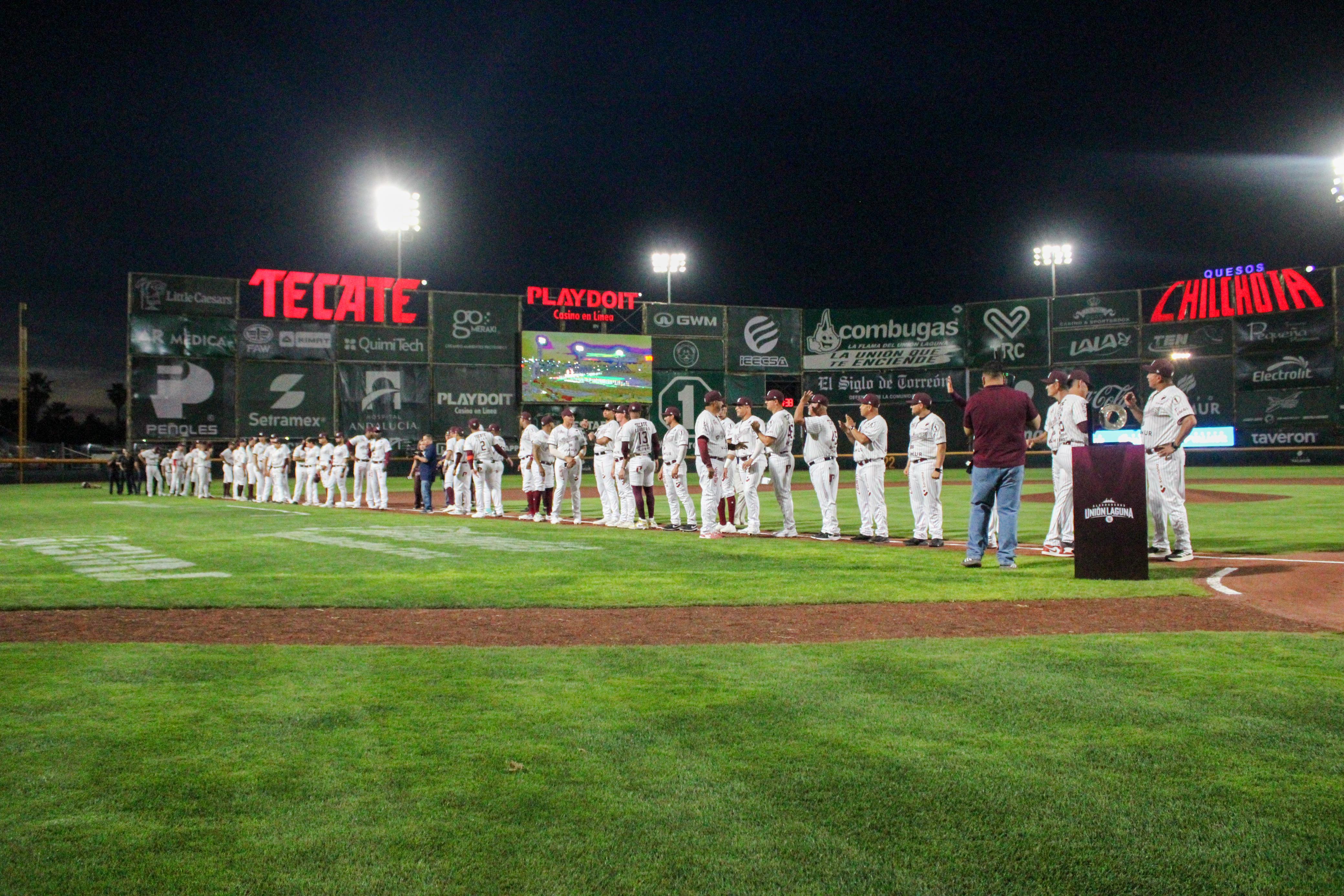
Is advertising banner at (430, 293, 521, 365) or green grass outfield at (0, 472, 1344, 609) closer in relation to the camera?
green grass outfield at (0, 472, 1344, 609)

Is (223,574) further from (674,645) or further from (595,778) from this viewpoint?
(595,778)

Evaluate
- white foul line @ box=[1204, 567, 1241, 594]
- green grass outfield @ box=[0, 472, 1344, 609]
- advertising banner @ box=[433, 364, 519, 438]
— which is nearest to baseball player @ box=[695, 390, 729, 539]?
green grass outfield @ box=[0, 472, 1344, 609]

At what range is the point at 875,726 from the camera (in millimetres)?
4117

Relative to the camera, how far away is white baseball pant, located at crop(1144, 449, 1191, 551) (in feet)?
33.8

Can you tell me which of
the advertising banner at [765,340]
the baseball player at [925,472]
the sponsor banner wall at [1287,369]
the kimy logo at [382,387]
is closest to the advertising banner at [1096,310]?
the sponsor banner wall at [1287,369]

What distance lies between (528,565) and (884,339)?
1333 inches

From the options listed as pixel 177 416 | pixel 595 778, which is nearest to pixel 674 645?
pixel 595 778

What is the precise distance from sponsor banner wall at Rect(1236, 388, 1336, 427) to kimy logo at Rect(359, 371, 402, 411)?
31.6 m

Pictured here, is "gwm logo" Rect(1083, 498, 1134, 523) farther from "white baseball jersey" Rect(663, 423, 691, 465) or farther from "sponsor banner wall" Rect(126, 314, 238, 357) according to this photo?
"sponsor banner wall" Rect(126, 314, 238, 357)

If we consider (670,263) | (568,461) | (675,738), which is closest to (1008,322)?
(670,263)

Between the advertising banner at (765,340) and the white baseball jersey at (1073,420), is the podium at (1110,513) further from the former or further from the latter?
the advertising banner at (765,340)

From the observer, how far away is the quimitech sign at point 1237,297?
36.2 meters

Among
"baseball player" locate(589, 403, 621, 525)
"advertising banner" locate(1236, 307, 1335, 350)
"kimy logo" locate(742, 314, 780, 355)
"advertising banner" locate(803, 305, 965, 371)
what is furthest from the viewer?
"kimy logo" locate(742, 314, 780, 355)

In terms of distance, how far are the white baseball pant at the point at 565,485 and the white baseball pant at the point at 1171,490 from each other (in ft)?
32.1
